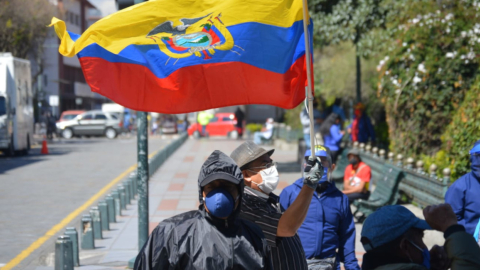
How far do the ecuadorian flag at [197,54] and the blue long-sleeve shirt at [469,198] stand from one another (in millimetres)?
1504

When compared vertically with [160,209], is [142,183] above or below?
above

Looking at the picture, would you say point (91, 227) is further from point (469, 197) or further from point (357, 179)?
point (469, 197)

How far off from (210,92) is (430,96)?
31.7 ft

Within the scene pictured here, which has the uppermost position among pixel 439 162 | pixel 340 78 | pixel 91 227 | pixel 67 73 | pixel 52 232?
pixel 67 73

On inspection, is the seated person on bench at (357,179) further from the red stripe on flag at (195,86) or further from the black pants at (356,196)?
the red stripe on flag at (195,86)

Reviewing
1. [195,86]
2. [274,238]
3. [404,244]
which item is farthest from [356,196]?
[404,244]

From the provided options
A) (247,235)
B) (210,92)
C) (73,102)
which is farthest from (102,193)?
(73,102)

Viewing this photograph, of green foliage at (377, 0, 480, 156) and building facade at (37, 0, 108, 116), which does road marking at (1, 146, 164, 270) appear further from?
building facade at (37, 0, 108, 116)

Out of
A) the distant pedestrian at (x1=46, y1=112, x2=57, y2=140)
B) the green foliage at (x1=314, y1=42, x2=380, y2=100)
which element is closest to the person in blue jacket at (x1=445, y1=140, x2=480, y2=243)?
the green foliage at (x1=314, y1=42, x2=380, y2=100)

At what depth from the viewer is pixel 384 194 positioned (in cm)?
1107

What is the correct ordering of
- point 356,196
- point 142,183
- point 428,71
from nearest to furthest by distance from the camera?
point 142,183
point 356,196
point 428,71

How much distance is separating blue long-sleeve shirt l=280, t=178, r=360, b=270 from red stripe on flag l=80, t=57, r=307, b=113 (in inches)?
29.2

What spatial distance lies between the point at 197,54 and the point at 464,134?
20.2 feet

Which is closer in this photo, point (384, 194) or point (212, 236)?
point (212, 236)
